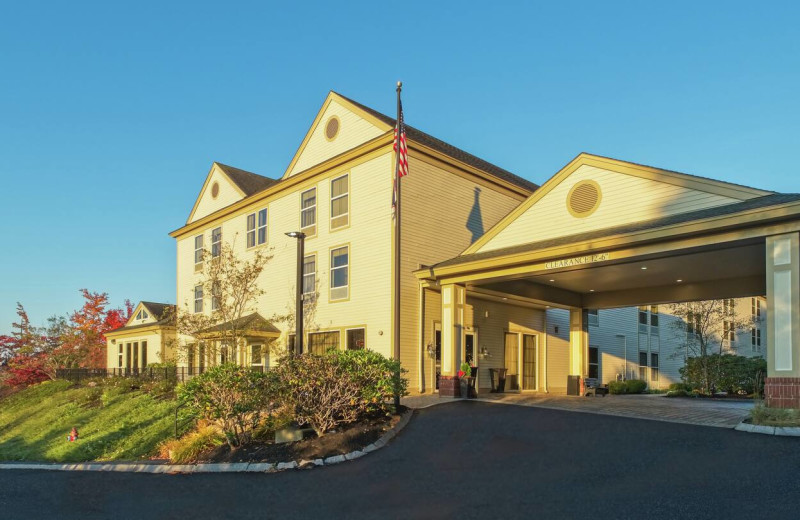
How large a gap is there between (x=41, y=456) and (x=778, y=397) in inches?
795

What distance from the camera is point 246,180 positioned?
32.9m

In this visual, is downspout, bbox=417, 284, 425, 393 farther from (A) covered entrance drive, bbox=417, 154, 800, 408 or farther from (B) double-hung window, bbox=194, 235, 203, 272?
(B) double-hung window, bbox=194, 235, 203, 272

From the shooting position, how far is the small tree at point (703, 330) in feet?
92.9

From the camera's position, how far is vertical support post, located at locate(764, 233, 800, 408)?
12.6 m

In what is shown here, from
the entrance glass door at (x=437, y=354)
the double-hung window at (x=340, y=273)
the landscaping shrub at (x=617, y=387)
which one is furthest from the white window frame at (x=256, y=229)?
the landscaping shrub at (x=617, y=387)

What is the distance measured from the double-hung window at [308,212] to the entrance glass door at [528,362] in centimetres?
985

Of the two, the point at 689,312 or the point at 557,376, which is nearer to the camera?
the point at 557,376

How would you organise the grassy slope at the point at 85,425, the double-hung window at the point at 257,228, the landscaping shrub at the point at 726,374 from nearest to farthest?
the grassy slope at the point at 85,425, the landscaping shrub at the point at 726,374, the double-hung window at the point at 257,228

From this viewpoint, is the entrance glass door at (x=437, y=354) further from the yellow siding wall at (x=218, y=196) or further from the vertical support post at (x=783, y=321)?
the yellow siding wall at (x=218, y=196)

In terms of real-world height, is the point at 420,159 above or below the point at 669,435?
above

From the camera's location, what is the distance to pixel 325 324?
24047 mm

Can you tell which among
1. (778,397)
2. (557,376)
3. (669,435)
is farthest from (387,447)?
(557,376)

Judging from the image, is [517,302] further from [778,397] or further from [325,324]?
[778,397]

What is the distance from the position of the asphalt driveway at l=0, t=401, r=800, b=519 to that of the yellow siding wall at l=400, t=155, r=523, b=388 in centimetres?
797
